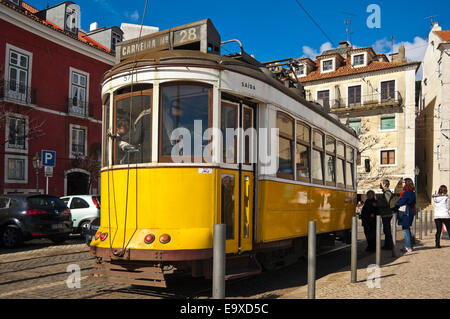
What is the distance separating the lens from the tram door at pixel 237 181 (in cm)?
596

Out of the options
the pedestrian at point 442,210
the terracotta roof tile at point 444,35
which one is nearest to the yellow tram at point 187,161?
the pedestrian at point 442,210

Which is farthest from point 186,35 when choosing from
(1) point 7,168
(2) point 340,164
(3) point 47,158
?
(1) point 7,168

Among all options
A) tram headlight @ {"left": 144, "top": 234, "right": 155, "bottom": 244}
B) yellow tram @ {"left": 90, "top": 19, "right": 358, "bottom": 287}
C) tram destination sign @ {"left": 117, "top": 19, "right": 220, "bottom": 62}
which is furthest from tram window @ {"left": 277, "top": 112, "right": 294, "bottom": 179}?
tram headlight @ {"left": 144, "top": 234, "right": 155, "bottom": 244}

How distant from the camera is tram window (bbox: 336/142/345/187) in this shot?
10.2m

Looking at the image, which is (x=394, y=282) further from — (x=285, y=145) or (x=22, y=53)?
(x=22, y=53)

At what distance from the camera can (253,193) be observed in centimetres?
641

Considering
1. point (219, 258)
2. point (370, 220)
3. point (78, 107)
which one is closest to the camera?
point (219, 258)

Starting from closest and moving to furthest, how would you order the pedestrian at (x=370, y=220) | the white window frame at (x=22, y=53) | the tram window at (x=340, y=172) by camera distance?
the tram window at (x=340, y=172)
the pedestrian at (x=370, y=220)
the white window frame at (x=22, y=53)

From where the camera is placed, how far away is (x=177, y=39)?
6.50 m

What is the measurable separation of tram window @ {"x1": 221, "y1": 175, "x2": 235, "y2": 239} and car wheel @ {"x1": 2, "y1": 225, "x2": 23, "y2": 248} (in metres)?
7.89

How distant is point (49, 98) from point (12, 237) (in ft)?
48.2

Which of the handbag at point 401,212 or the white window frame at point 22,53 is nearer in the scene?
the handbag at point 401,212

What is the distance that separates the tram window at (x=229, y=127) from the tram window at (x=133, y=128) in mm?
951

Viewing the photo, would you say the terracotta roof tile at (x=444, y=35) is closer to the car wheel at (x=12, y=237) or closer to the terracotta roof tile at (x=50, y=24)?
the terracotta roof tile at (x=50, y=24)
